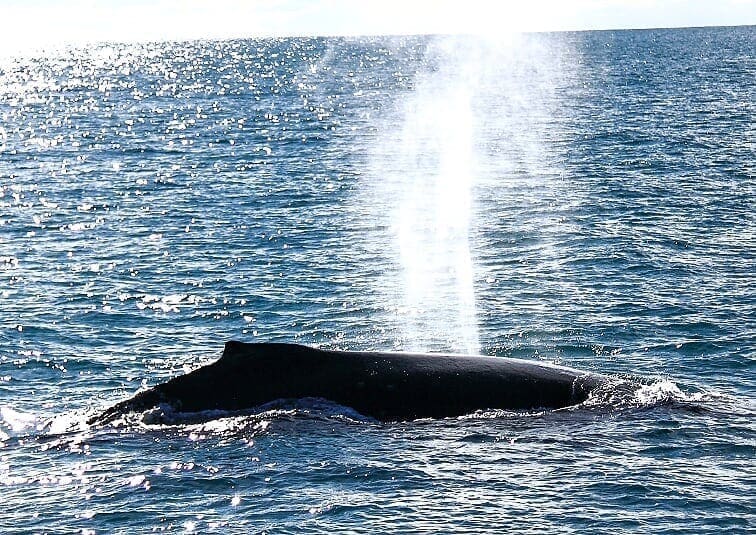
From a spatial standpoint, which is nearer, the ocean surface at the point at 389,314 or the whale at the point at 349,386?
the ocean surface at the point at 389,314

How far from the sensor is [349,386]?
23234 mm

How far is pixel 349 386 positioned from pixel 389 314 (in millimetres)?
13361

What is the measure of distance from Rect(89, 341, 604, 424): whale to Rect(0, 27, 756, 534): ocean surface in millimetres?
359

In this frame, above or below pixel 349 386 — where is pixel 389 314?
above

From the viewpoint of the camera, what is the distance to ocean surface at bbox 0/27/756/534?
66.4 feet

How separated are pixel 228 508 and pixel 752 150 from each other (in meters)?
64.1

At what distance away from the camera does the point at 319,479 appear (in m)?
20.8

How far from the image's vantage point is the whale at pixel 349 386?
75.7 feet

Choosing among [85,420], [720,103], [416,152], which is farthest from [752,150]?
[85,420]

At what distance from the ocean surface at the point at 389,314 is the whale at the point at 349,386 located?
Result: 1.18 feet

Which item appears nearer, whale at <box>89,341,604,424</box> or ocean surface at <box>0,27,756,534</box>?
ocean surface at <box>0,27,756,534</box>

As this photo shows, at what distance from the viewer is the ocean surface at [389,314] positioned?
20.2m

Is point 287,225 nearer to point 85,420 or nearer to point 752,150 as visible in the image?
point 85,420

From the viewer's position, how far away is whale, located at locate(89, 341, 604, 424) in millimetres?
23078
